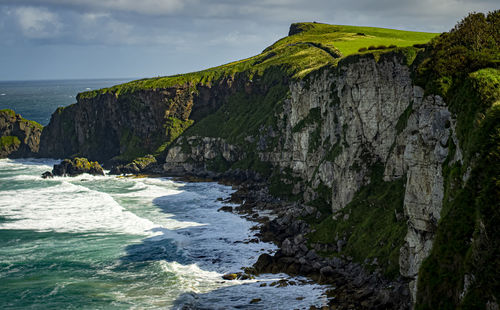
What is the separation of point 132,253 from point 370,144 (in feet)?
129

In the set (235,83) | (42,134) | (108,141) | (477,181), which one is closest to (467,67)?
(477,181)

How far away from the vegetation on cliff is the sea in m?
19.2

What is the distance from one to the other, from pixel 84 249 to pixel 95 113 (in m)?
Result: 118

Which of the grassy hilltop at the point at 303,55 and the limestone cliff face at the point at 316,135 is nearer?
the limestone cliff face at the point at 316,135

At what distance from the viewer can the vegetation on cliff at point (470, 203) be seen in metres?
30.1

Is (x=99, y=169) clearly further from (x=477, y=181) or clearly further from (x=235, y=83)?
(x=477, y=181)

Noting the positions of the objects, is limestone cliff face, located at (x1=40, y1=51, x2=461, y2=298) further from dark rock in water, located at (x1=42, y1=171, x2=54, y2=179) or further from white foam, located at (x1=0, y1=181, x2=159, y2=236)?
white foam, located at (x1=0, y1=181, x2=159, y2=236)

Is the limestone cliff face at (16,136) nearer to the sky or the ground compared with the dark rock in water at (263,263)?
nearer to the sky

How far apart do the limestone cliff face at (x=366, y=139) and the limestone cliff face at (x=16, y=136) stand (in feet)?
298

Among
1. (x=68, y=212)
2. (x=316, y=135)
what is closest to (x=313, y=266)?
(x=316, y=135)

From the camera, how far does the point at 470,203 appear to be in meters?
34.1

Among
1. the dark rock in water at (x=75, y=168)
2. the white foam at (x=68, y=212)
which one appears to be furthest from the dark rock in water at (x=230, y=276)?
the dark rock in water at (x=75, y=168)

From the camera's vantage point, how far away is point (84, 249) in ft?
243

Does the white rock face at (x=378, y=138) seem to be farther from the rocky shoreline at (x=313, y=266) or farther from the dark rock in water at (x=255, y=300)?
the dark rock in water at (x=255, y=300)
